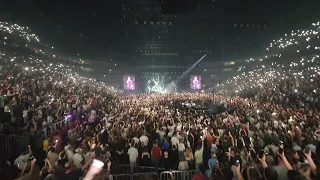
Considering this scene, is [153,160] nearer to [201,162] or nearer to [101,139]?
[201,162]

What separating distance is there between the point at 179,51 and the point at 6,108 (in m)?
36.1

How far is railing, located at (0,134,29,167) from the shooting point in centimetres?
873

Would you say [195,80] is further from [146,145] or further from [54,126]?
[146,145]

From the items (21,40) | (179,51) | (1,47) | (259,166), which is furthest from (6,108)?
(179,51)

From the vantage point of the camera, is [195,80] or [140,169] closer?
[140,169]

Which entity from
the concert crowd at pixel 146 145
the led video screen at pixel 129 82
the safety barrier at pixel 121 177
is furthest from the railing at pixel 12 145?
the led video screen at pixel 129 82

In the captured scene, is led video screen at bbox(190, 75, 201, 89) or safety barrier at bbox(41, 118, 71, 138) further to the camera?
led video screen at bbox(190, 75, 201, 89)

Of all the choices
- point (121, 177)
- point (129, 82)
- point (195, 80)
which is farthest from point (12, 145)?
point (195, 80)

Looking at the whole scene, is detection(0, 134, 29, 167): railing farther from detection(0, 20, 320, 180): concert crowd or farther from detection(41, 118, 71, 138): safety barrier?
detection(41, 118, 71, 138): safety barrier

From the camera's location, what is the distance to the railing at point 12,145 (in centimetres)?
873

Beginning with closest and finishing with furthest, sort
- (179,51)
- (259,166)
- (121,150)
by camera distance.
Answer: (259,166) → (121,150) → (179,51)

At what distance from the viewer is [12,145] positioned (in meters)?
9.12

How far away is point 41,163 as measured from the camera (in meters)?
7.95

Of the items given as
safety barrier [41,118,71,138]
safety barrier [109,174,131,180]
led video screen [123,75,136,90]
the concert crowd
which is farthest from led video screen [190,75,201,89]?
safety barrier [109,174,131,180]
